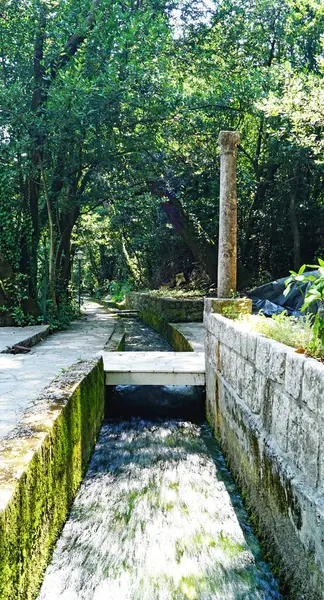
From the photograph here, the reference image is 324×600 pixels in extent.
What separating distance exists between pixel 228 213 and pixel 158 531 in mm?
4624

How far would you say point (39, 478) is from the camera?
278 centimetres

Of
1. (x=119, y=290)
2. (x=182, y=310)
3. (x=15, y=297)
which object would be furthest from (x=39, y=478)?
(x=119, y=290)

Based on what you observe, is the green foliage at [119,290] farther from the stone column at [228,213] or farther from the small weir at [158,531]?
the small weir at [158,531]

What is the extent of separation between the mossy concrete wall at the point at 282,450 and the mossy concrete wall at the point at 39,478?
4.95ft

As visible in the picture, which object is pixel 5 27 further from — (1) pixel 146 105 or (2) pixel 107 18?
(1) pixel 146 105

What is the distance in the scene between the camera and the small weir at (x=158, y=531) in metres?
3.09

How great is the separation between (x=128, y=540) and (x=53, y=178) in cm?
907

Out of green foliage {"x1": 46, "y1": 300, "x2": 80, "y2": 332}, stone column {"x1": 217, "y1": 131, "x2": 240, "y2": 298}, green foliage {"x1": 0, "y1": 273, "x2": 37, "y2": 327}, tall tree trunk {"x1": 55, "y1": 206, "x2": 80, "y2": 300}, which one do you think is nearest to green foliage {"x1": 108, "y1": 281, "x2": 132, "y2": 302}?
tall tree trunk {"x1": 55, "y1": 206, "x2": 80, "y2": 300}

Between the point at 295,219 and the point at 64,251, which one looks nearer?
the point at 295,219

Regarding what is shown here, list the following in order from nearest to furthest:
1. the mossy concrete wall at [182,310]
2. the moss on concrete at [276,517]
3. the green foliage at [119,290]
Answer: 1. the moss on concrete at [276,517]
2. the mossy concrete wall at [182,310]
3. the green foliage at [119,290]

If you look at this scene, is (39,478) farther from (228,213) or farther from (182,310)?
(182,310)

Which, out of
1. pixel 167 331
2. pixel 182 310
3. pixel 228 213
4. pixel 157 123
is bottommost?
pixel 167 331

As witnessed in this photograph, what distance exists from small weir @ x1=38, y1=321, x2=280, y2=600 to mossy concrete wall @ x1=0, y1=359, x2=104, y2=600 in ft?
0.65

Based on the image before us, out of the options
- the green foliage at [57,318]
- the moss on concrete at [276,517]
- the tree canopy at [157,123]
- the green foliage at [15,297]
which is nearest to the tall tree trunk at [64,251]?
the tree canopy at [157,123]
